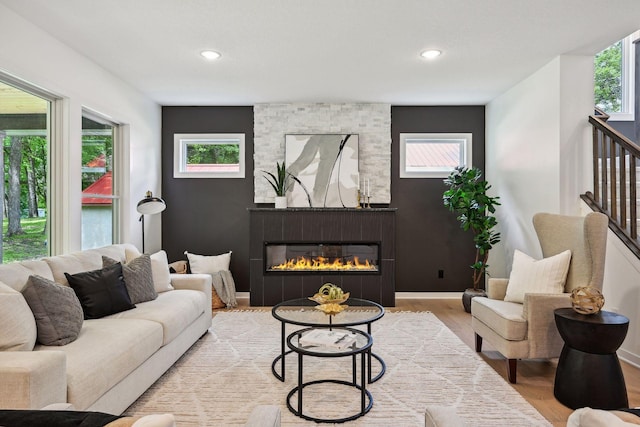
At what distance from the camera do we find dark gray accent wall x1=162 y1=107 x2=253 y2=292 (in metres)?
5.57

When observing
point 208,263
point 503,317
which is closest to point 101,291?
point 208,263

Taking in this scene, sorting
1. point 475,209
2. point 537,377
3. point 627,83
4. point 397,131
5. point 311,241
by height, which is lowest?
point 537,377

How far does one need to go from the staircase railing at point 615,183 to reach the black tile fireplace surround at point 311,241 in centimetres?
218

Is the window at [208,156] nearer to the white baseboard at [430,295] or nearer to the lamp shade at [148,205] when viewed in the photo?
the lamp shade at [148,205]

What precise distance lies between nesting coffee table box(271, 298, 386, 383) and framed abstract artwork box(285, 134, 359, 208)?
2.42m

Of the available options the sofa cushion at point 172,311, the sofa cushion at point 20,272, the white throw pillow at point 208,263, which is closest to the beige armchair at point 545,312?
the sofa cushion at point 172,311

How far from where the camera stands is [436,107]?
556 cm

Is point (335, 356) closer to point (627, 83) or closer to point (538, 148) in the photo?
point (538, 148)

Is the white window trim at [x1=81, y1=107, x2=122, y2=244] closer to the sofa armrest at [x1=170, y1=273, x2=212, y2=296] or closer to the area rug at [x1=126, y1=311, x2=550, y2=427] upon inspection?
the sofa armrest at [x1=170, y1=273, x2=212, y2=296]

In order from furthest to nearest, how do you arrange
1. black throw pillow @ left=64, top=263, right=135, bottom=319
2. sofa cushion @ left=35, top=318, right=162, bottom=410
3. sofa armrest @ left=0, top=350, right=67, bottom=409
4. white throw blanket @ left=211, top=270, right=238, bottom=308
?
white throw blanket @ left=211, top=270, right=238, bottom=308
black throw pillow @ left=64, top=263, right=135, bottom=319
sofa cushion @ left=35, top=318, right=162, bottom=410
sofa armrest @ left=0, top=350, right=67, bottom=409

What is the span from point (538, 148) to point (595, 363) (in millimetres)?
2443

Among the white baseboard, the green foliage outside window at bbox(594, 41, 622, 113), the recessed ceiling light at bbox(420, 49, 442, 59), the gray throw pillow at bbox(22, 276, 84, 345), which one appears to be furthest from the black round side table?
the green foliage outside window at bbox(594, 41, 622, 113)

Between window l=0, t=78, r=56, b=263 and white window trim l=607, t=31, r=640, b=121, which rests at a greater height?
white window trim l=607, t=31, r=640, b=121

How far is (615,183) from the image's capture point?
3.38 meters
